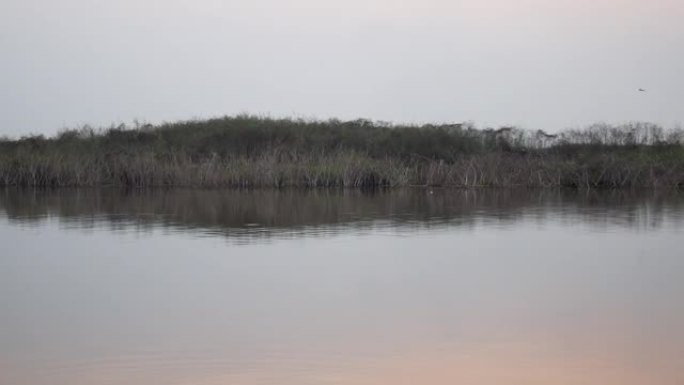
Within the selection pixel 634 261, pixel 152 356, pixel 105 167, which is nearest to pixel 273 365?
pixel 152 356

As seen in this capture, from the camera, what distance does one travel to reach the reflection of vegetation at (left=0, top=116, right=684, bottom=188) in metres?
21.1

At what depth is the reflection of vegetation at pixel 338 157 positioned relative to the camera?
830 inches

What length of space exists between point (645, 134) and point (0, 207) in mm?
22026

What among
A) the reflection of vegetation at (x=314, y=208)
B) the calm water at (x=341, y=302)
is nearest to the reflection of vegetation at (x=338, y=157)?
the reflection of vegetation at (x=314, y=208)

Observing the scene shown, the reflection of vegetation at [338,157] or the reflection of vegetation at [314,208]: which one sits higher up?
the reflection of vegetation at [338,157]

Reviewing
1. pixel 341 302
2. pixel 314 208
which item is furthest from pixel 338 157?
pixel 341 302

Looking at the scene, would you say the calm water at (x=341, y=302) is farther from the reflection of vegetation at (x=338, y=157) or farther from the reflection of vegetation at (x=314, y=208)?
the reflection of vegetation at (x=338, y=157)

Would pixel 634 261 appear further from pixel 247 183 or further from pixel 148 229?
pixel 247 183

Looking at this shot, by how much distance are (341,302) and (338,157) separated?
16.6 meters

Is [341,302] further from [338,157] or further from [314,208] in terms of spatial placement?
[338,157]

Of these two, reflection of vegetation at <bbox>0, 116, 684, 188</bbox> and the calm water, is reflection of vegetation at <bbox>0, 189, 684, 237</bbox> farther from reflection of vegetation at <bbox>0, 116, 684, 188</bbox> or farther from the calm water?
reflection of vegetation at <bbox>0, 116, 684, 188</bbox>

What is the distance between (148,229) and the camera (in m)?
10.0

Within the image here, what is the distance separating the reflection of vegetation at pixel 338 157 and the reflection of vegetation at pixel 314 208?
206 centimetres

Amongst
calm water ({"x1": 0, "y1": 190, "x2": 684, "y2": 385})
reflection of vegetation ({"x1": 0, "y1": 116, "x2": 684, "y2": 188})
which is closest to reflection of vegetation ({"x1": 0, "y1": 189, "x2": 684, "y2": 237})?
calm water ({"x1": 0, "y1": 190, "x2": 684, "y2": 385})
